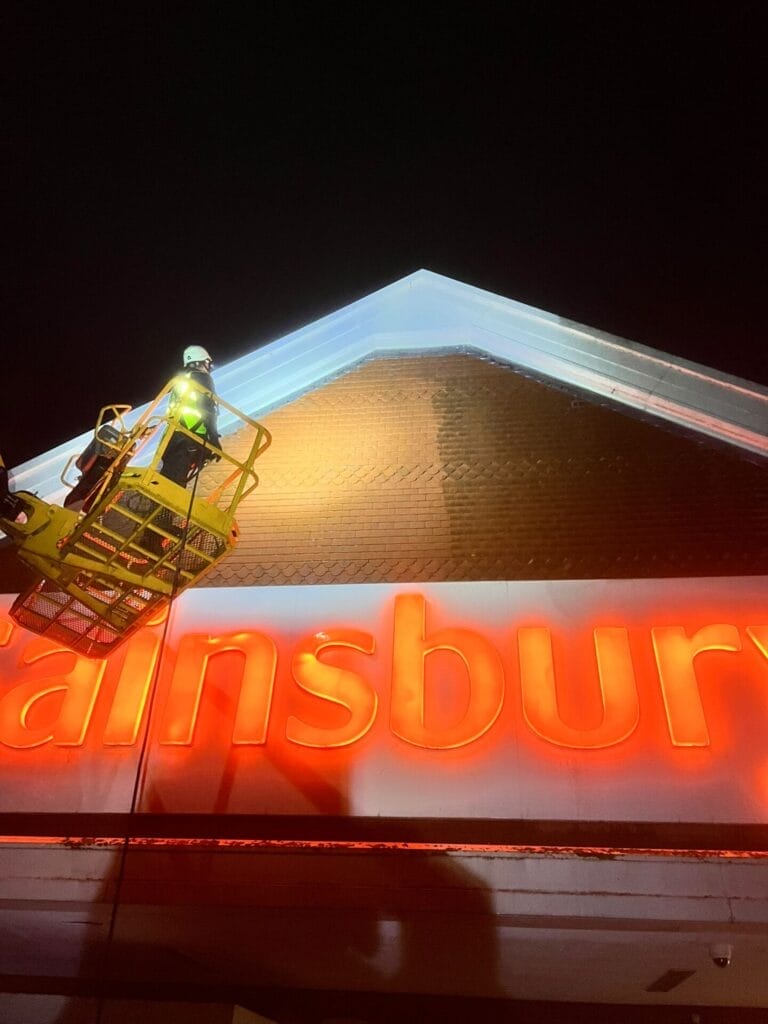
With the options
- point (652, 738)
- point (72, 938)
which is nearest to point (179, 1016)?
point (72, 938)

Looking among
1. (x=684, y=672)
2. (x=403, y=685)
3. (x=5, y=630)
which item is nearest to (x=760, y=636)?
(x=684, y=672)

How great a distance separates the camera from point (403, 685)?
256 inches

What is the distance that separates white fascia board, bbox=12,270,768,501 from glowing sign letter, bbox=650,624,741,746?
2.74 m

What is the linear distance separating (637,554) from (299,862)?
4264mm

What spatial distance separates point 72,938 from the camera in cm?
627

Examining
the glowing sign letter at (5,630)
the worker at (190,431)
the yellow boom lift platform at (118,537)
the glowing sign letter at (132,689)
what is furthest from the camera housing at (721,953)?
the glowing sign letter at (5,630)

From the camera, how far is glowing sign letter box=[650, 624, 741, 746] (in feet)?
19.8

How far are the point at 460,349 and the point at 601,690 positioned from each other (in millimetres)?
5011

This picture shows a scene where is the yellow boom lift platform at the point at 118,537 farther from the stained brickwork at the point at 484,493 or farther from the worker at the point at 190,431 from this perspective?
the stained brickwork at the point at 484,493

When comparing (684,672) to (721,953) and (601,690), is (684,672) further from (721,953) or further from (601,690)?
(721,953)

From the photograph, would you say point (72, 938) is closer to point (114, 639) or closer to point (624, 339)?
point (114, 639)

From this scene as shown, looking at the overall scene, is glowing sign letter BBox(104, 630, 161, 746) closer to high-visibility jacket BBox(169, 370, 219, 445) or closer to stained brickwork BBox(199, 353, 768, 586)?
stained brickwork BBox(199, 353, 768, 586)

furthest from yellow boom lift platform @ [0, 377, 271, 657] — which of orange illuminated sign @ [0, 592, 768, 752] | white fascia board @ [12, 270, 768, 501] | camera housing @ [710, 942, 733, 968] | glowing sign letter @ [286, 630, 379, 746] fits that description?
camera housing @ [710, 942, 733, 968]

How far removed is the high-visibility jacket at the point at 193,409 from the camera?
5801 mm
